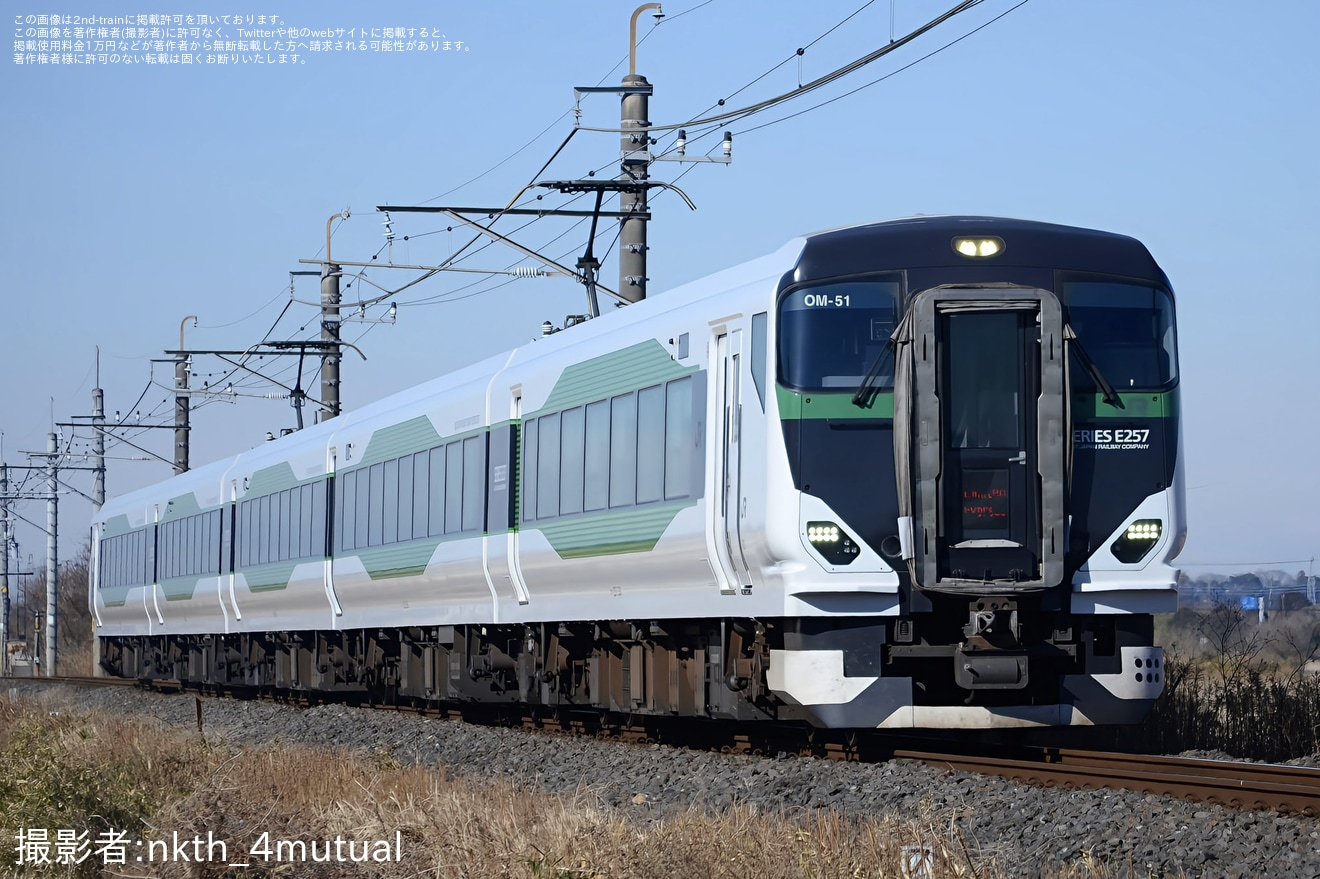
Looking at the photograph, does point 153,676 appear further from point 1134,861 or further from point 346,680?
point 1134,861

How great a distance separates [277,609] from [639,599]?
527 inches

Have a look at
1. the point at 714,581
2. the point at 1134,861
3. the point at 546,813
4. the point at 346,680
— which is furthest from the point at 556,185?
the point at 1134,861

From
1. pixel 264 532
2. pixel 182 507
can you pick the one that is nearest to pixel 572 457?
pixel 264 532

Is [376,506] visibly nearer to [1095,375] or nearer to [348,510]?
[348,510]

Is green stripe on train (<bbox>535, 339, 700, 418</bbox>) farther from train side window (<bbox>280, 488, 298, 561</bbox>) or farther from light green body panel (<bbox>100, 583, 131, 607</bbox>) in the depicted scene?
light green body panel (<bbox>100, 583, 131, 607</bbox>)

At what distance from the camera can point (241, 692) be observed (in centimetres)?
3188

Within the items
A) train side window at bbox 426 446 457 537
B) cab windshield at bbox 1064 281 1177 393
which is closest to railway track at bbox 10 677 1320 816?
cab windshield at bbox 1064 281 1177 393

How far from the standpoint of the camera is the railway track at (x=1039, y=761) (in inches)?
370

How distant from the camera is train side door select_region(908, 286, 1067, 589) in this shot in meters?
11.8

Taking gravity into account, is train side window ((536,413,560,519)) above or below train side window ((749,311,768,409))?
below

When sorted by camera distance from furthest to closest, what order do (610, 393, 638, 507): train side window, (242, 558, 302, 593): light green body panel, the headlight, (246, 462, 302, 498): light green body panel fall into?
1. (246, 462, 302, 498): light green body panel
2. (242, 558, 302, 593): light green body panel
3. (610, 393, 638, 507): train side window
4. the headlight

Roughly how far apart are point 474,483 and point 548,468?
211 centimetres

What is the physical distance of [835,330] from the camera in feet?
40.2

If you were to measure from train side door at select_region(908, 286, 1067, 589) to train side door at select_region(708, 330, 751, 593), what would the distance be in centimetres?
138
